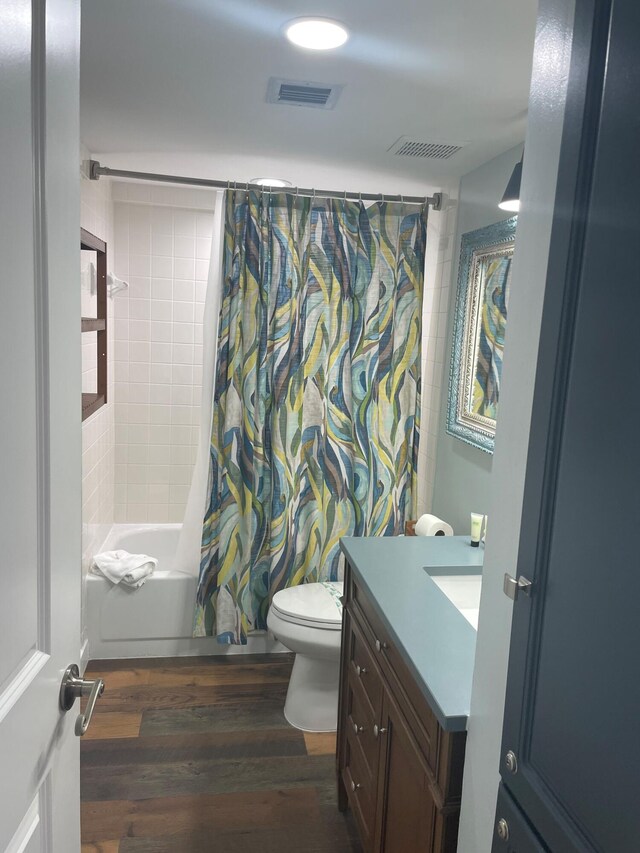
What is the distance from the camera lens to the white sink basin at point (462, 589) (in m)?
1.97

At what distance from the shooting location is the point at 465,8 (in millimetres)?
1462

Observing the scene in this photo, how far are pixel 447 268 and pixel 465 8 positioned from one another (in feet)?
5.09

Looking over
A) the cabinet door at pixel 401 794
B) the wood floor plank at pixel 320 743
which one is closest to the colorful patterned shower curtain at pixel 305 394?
the wood floor plank at pixel 320 743

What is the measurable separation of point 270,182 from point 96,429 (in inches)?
57.2

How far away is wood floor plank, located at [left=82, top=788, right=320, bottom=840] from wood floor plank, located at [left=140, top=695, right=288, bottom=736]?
0.37m

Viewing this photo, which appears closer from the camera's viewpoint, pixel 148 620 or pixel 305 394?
pixel 305 394

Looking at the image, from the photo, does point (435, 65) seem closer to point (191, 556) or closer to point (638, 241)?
point (638, 241)

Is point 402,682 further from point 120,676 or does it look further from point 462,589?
point 120,676

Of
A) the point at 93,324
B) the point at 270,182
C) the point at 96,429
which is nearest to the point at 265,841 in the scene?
the point at 96,429

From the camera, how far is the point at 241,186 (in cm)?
278

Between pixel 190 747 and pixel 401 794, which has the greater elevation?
pixel 401 794

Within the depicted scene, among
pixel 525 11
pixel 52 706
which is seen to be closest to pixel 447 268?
pixel 525 11

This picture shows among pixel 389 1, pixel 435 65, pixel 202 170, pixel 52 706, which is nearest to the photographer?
pixel 52 706

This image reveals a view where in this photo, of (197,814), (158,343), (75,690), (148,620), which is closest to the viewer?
(75,690)
